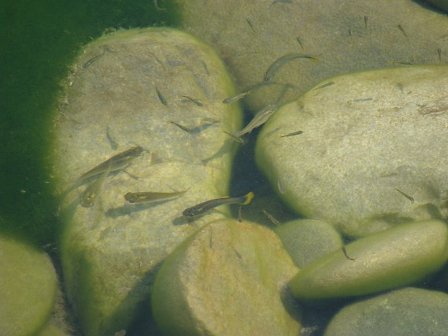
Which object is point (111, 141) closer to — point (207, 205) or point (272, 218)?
point (207, 205)

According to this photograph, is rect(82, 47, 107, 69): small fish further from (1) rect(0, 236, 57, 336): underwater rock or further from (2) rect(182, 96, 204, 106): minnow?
(1) rect(0, 236, 57, 336): underwater rock

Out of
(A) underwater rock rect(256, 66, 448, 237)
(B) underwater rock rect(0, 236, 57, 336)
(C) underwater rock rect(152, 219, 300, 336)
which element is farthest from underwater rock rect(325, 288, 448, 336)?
(B) underwater rock rect(0, 236, 57, 336)

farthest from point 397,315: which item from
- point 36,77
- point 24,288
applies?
point 36,77

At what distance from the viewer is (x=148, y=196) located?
4602mm

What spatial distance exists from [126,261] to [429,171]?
3.23m

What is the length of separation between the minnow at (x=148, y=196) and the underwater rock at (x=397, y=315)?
79.9 inches

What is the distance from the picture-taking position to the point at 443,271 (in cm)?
431

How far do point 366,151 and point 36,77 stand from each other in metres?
4.24

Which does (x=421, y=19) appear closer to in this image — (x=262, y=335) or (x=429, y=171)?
(x=429, y=171)

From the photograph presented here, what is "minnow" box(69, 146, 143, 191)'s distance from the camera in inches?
193

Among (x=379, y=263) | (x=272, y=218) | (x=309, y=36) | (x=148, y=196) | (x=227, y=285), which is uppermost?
(x=309, y=36)

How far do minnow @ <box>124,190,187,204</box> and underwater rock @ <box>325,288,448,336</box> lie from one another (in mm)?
2030

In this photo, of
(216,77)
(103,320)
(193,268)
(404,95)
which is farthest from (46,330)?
(404,95)

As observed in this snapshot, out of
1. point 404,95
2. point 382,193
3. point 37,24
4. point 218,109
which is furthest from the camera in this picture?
point 37,24
